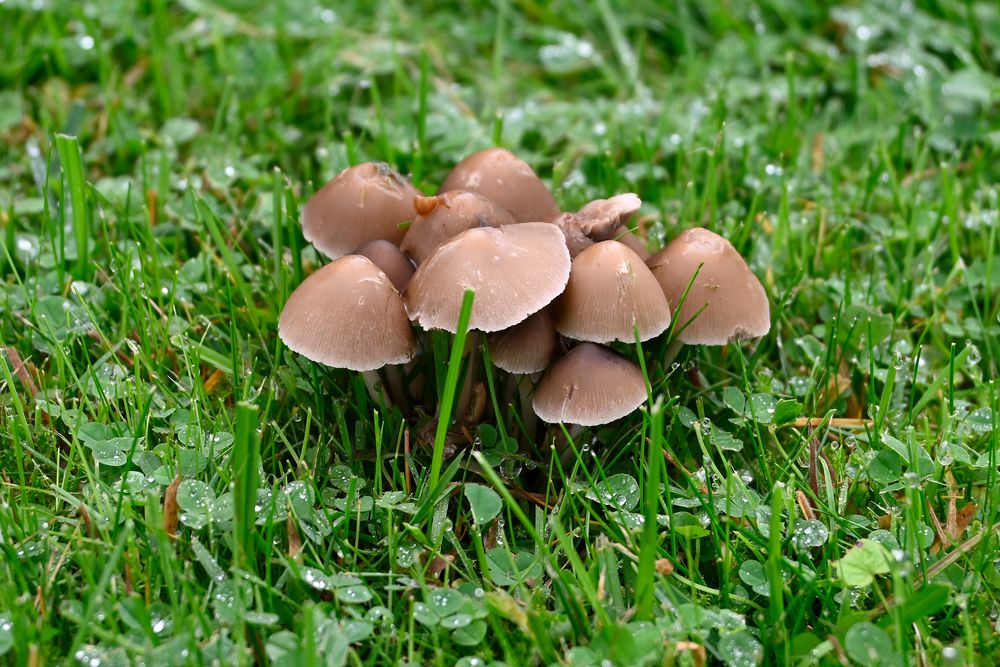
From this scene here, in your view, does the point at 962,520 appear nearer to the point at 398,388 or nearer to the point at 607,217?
the point at 607,217

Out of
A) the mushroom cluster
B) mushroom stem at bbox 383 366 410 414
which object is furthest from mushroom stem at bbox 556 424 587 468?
mushroom stem at bbox 383 366 410 414

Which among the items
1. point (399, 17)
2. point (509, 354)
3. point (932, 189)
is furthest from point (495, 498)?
point (399, 17)

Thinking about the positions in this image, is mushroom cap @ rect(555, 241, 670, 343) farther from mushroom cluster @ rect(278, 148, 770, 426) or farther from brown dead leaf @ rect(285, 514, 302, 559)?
brown dead leaf @ rect(285, 514, 302, 559)

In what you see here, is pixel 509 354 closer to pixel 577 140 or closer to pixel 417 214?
pixel 417 214

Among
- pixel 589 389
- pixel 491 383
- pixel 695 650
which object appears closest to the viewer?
pixel 695 650

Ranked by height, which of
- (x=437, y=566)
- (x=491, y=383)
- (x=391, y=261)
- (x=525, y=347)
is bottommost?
(x=437, y=566)

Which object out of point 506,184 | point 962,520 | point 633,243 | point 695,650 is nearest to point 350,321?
point 506,184

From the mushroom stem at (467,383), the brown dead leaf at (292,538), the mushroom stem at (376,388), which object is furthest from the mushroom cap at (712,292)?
the brown dead leaf at (292,538)
